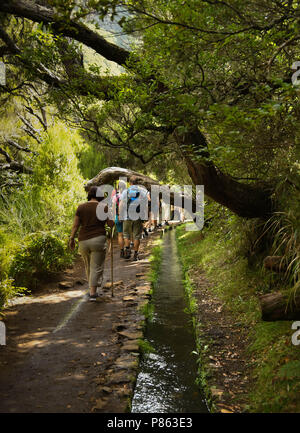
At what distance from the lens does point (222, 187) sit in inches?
221

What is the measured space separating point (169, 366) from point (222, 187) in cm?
279

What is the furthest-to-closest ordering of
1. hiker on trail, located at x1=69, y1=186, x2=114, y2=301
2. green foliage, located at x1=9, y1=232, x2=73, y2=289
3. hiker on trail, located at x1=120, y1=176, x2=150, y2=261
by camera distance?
hiker on trail, located at x1=120, y1=176, x2=150, y2=261 → green foliage, located at x1=9, y1=232, x2=73, y2=289 → hiker on trail, located at x1=69, y1=186, x2=114, y2=301

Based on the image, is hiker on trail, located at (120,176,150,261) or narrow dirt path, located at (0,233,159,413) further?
hiker on trail, located at (120,176,150,261)

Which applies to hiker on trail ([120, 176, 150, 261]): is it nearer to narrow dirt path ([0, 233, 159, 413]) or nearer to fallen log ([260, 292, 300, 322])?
narrow dirt path ([0, 233, 159, 413])

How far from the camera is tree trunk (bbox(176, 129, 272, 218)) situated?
5.42m

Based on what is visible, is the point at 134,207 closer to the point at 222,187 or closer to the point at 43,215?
the point at 43,215

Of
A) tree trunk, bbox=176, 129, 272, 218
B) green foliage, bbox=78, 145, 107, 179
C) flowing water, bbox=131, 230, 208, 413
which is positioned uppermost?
green foliage, bbox=78, 145, 107, 179

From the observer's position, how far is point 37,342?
15.9ft

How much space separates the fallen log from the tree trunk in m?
1.77

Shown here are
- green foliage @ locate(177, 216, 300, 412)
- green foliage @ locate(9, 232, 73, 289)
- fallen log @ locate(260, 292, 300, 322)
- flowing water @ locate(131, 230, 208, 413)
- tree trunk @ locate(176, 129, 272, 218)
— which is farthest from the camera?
green foliage @ locate(9, 232, 73, 289)

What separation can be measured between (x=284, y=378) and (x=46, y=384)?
8.09 feet

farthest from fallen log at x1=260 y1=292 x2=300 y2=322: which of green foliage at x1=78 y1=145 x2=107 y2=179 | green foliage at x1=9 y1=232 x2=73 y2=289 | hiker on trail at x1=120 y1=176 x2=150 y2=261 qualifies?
green foliage at x1=78 y1=145 x2=107 y2=179
